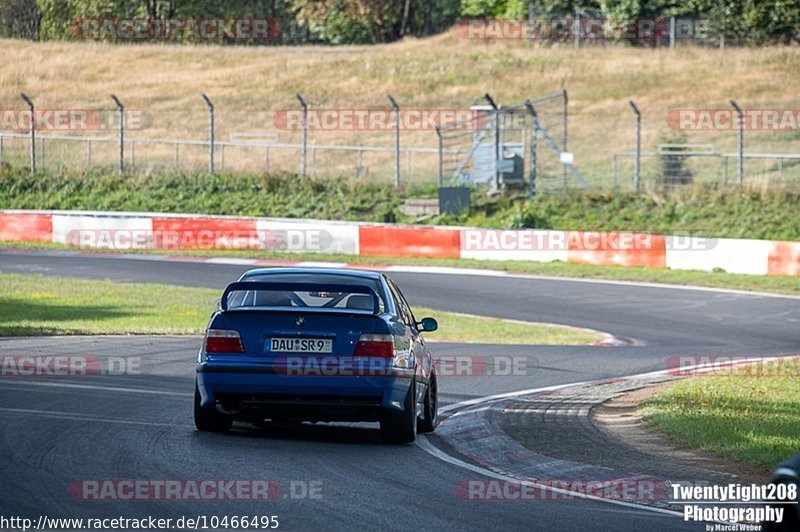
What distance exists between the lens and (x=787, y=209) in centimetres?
3484

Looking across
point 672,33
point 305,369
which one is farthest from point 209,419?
point 672,33

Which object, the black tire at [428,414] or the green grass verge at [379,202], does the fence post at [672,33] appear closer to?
the green grass verge at [379,202]

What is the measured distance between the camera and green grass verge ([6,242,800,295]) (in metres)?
28.8

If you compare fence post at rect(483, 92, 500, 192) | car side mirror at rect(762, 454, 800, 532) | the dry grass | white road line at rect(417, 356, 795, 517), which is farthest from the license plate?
the dry grass

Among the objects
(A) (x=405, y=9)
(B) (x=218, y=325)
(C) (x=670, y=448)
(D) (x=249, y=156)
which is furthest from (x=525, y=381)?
(A) (x=405, y=9)

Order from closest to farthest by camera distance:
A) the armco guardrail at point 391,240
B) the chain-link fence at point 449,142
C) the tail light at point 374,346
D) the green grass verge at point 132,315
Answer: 1. the tail light at point 374,346
2. the green grass verge at point 132,315
3. the armco guardrail at point 391,240
4. the chain-link fence at point 449,142

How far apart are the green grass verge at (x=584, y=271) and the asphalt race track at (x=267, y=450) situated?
6.64m

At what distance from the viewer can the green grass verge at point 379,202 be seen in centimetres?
3512

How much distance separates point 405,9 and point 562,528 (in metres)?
77.9

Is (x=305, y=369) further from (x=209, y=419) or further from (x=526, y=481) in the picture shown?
(x=526, y=481)

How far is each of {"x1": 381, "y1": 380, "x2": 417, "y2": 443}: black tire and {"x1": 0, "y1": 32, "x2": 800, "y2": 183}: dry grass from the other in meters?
38.2

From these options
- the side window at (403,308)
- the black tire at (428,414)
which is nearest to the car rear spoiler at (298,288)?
the side window at (403,308)

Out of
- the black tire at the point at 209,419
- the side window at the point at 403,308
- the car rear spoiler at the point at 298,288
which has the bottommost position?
the black tire at the point at 209,419

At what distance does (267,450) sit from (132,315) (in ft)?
44.2
